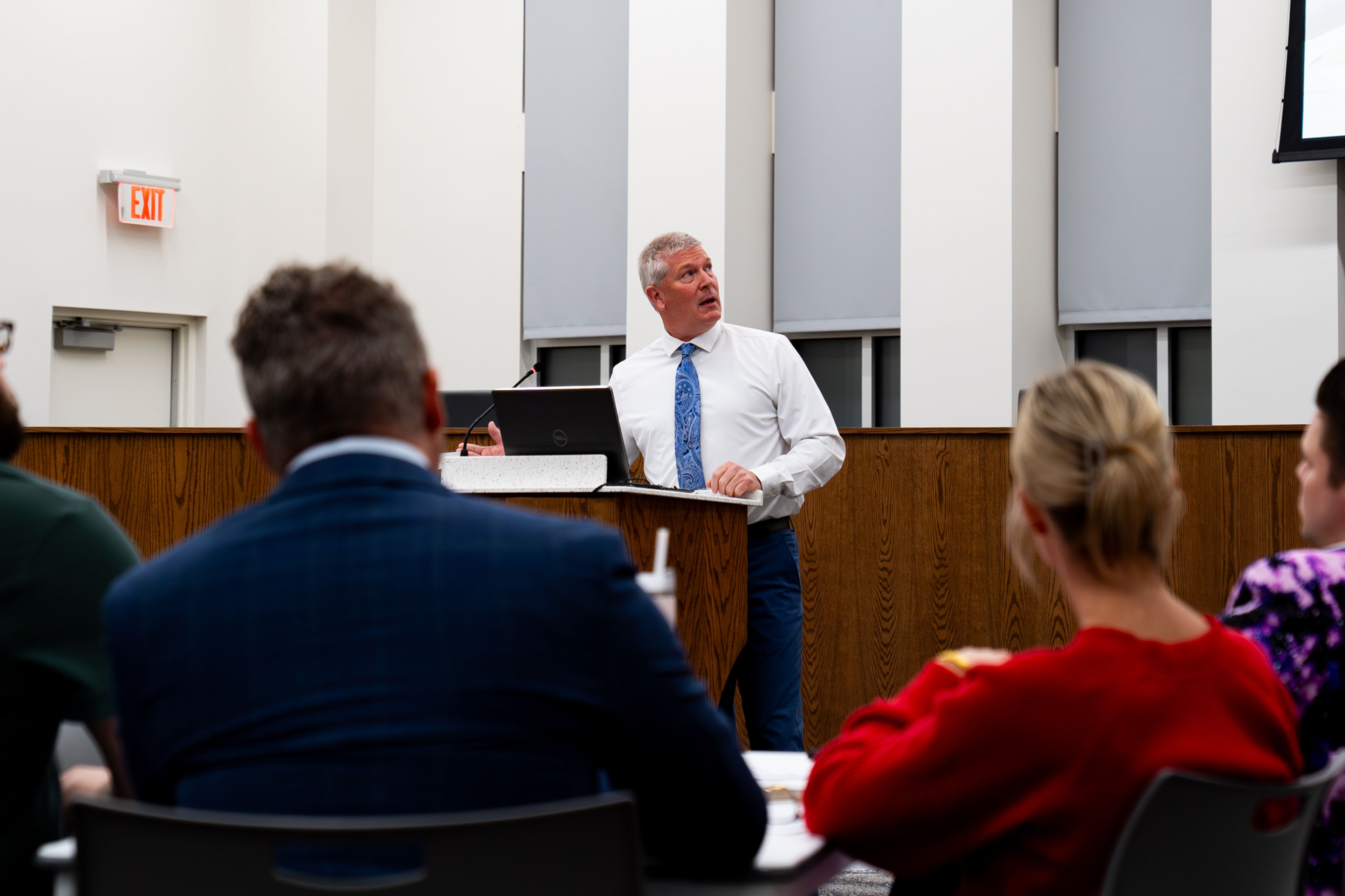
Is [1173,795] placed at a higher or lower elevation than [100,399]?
lower

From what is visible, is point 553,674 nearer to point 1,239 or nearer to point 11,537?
point 11,537

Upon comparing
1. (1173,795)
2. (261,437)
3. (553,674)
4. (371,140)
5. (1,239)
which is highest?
(371,140)

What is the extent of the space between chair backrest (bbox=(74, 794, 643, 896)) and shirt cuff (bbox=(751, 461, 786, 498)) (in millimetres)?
2258

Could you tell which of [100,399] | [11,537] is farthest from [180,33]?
[11,537]

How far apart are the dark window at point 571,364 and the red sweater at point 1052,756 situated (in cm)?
621

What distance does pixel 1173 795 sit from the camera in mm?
1108

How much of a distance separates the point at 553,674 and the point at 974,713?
40 centimetres

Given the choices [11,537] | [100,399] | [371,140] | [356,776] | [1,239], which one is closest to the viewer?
[356,776]

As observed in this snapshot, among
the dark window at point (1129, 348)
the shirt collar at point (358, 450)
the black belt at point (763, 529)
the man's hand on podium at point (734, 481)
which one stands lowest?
the black belt at point (763, 529)

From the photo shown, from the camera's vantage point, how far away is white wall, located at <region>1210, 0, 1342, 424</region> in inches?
207

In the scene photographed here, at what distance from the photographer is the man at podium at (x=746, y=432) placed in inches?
128

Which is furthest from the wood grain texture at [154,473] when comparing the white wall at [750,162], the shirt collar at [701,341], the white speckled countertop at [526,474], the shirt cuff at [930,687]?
the shirt cuff at [930,687]

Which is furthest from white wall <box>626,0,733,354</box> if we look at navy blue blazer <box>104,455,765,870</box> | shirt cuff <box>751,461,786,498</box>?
navy blue blazer <box>104,455,765,870</box>

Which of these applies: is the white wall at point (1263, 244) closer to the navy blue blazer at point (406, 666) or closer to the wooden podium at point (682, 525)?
the wooden podium at point (682, 525)
